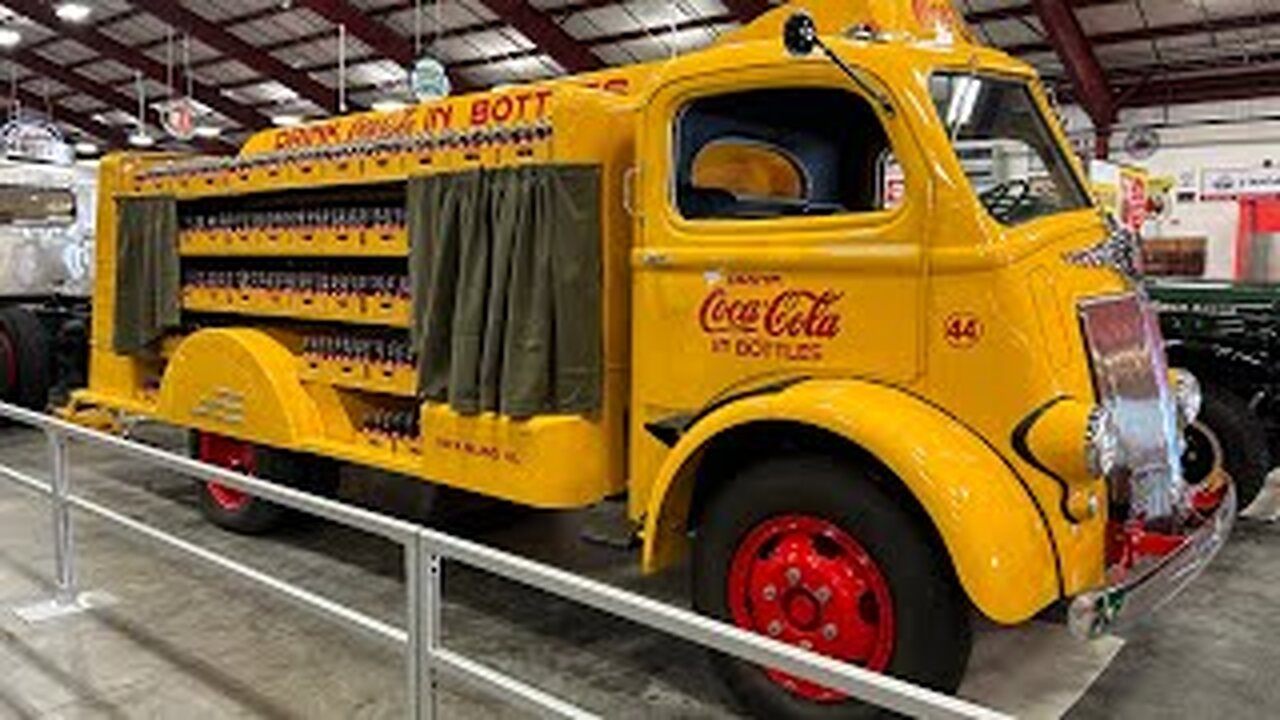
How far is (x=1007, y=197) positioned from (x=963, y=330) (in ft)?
1.97

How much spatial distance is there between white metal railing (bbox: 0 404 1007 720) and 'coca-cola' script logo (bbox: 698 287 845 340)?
3.45ft

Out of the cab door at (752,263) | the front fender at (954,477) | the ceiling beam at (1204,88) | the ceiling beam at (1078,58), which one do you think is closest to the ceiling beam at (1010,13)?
the ceiling beam at (1078,58)

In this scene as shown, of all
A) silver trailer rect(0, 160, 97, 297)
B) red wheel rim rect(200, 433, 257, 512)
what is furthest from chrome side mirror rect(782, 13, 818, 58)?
silver trailer rect(0, 160, 97, 297)

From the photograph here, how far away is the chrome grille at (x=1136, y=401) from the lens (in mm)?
3217

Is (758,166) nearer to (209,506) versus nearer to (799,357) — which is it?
(799,357)

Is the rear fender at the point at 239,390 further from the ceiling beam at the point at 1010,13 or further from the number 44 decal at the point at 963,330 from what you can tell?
the ceiling beam at the point at 1010,13

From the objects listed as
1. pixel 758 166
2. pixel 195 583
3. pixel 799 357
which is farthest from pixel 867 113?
pixel 195 583

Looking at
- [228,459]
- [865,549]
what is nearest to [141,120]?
[228,459]

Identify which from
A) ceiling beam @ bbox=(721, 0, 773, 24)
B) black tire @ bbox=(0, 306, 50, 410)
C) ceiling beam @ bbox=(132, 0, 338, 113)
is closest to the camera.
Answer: black tire @ bbox=(0, 306, 50, 410)

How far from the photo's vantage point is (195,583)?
4.71m

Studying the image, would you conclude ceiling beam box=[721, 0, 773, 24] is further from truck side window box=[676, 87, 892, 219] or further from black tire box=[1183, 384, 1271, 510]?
truck side window box=[676, 87, 892, 219]

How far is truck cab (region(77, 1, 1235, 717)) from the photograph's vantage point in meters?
2.97

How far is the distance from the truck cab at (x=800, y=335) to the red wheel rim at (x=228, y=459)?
0.74 metres

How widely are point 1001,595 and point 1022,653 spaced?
4.44ft
